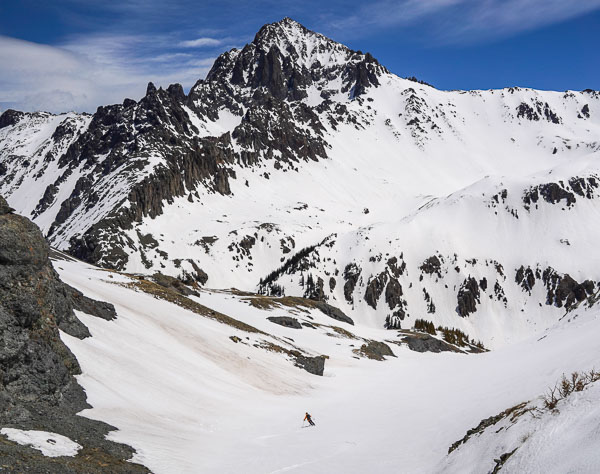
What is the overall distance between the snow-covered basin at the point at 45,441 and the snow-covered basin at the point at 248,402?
7.62 ft

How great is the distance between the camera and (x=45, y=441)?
13484 mm

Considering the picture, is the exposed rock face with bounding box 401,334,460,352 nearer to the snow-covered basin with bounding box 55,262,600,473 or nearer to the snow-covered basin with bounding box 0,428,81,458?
the snow-covered basin with bounding box 55,262,600,473

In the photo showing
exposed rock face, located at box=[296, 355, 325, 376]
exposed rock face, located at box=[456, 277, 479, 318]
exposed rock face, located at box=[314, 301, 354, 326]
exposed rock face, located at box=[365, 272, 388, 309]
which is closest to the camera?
exposed rock face, located at box=[296, 355, 325, 376]

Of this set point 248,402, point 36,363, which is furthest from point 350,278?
point 36,363

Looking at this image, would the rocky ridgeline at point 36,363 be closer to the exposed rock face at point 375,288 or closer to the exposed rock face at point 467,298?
the exposed rock face at point 375,288

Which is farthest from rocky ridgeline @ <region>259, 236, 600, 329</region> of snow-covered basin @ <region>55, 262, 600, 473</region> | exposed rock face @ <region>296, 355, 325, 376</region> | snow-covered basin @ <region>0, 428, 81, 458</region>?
snow-covered basin @ <region>0, 428, 81, 458</region>

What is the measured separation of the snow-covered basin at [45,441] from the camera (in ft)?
42.2

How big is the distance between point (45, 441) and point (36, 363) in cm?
388

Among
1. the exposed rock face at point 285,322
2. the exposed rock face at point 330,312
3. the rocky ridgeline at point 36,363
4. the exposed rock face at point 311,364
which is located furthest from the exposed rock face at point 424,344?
the rocky ridgeline at point 36,363

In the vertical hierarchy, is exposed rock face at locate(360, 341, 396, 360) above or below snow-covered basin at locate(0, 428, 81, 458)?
below

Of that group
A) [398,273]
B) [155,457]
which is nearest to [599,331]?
[155,457]

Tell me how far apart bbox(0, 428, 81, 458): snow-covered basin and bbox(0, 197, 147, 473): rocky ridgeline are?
1.00 ft

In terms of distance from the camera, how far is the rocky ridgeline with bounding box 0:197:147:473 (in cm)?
1433

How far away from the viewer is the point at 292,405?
31.4 m
